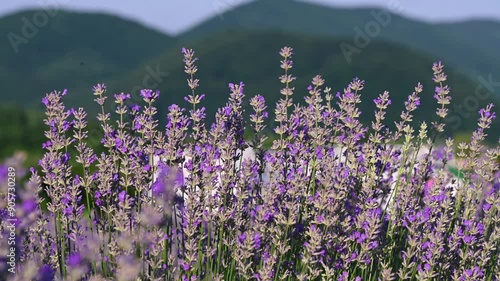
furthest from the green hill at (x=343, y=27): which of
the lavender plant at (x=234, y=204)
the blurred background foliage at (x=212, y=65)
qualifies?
the lavender plant at (x=234, y=204)

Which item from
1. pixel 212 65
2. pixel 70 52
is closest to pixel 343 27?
pixel 70 52

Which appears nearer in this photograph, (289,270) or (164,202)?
(164,202)

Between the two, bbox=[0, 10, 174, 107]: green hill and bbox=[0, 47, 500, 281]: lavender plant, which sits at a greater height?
bbox=[0, 10, 174, 107]: green hill

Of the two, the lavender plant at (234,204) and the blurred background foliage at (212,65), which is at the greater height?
the blurred background foliage at (212,65)

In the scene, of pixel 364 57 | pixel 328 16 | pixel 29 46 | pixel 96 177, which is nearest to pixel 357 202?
pixel 96 177

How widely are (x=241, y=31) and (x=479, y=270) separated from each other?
364 feet

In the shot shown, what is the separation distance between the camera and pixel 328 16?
185000 mm

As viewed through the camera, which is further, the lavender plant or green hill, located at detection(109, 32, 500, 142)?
green hill, located at detection(109, 32, 500, 142)

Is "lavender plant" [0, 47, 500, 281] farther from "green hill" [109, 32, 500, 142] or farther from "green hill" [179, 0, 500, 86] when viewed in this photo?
"green hill" [179, 0, 500, 86]

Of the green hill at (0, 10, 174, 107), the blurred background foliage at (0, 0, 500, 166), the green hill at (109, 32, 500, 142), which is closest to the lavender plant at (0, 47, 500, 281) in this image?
the blurred background foliage at (0, 0, 500, 166)

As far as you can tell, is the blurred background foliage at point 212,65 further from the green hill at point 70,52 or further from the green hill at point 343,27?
the green hill at point 343,27

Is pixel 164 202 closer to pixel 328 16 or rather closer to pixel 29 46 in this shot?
pixel 29 46

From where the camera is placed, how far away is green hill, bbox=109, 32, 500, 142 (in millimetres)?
84750

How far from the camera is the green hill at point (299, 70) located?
84.8 metres
